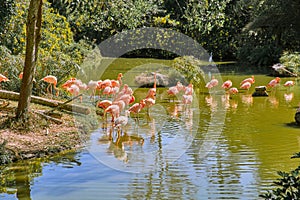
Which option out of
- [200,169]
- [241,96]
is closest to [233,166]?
[200,169]

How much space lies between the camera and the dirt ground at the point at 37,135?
322 inches

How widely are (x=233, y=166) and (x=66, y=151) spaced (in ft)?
8.10

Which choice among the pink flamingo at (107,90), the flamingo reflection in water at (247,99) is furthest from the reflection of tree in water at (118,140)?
the flamingo reflection in water at (247,99)

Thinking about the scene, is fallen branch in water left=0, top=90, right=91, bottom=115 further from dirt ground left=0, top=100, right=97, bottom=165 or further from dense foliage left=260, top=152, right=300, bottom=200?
dense foliage left=260, top=152, right=300, bottom=200

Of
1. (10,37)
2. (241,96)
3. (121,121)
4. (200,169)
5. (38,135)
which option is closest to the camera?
(200,169)

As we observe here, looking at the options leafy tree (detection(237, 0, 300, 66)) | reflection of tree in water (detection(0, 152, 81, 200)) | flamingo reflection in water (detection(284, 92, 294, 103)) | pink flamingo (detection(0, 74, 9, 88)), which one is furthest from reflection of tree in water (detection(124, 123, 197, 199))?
leafy tree (detection(237, 0, 300, 66))

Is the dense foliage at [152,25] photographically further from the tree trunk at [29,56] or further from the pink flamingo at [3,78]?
the tree trunk at [29,56]

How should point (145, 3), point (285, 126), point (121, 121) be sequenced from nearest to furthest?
point (121, 121) → point (285, 126) → point (145, 3)

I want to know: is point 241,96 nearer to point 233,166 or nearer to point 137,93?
point 137,93

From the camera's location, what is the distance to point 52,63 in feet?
40.0

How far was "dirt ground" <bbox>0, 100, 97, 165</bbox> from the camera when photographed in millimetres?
8188

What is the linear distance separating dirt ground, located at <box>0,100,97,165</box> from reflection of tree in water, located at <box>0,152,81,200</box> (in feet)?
0.57

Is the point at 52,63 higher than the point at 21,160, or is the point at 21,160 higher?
the point at 52,63

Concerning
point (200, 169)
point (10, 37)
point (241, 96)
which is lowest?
point (200, 169)
